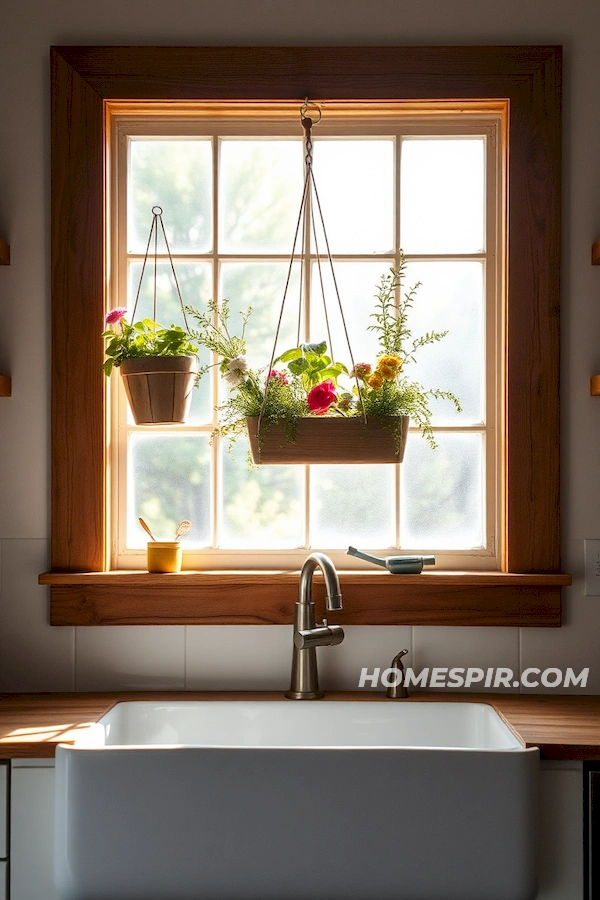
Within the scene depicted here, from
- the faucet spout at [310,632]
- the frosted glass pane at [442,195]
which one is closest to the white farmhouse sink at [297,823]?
the faucet spout at [310,632]

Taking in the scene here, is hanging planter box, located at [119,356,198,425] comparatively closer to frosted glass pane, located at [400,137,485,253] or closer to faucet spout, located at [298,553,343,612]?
faucet spout, located at [298,553,343,612]

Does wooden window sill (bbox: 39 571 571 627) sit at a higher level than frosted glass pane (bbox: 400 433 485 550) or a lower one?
lower

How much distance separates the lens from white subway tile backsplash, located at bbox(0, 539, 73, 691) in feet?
6.17

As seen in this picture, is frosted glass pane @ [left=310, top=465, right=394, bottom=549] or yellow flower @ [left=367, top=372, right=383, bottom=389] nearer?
yellow flower @ [left=367, top=372, right=383, bottom=389]

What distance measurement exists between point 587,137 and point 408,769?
1463mm

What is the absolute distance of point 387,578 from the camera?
1849 millimetres

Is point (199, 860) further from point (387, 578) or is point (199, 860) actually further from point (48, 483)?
point (48, 483)

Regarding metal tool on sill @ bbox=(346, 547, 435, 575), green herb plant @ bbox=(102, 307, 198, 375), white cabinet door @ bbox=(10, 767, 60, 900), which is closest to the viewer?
white cabinet door @ bbox=(10, 767, 60, 900)

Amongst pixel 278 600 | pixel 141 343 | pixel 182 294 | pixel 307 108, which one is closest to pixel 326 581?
pixel 278 600

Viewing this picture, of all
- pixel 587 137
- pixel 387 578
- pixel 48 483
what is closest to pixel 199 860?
pixel 387 578

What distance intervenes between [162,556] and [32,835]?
0.63 meters

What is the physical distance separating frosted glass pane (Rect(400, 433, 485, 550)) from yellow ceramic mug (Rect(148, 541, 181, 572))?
551mm

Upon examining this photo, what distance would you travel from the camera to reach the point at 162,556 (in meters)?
1.88

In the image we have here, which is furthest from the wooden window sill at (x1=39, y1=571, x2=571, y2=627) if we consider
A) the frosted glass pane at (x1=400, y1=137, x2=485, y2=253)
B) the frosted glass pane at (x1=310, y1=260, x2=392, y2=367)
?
the frosted glass pane at (x1=400, y1=137, x2=485, y2=253)
